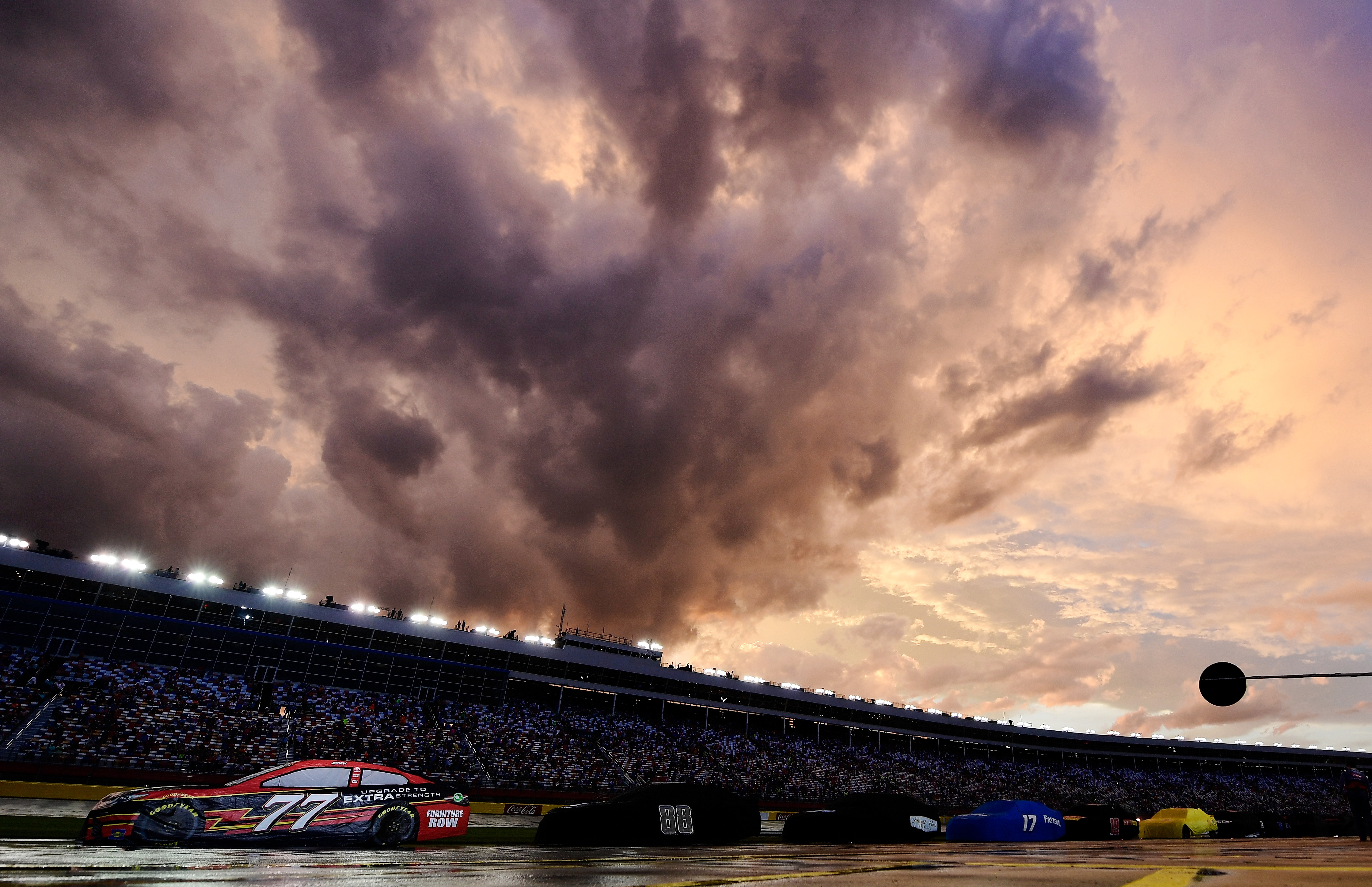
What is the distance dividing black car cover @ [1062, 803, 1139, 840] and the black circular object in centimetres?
929

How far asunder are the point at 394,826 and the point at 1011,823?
1346 cm

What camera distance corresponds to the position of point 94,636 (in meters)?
36.4

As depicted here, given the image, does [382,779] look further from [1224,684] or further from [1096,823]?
[1096,823]

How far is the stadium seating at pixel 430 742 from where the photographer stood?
28.2 meters

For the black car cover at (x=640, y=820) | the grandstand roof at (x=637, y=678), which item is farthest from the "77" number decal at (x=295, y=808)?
the grandstand roof at (x=637, y=678)

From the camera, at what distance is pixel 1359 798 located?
12.4 metres

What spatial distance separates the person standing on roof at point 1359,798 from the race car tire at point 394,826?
1739cm

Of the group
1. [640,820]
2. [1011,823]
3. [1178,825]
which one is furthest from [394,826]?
[1178,825]

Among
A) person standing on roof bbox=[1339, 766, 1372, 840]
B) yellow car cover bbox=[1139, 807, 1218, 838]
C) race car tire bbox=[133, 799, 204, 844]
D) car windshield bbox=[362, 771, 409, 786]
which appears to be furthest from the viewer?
yellow car cover bbox=[1139, 807, 1218, 838]

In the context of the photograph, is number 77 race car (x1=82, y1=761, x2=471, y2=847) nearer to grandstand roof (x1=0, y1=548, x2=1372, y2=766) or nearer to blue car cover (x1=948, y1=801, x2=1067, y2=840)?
blue car cover (x1=948, y1=801, x2=1067, y2=840)

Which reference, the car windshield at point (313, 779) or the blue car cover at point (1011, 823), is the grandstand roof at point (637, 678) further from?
the blue car cover at point (1011, 823)

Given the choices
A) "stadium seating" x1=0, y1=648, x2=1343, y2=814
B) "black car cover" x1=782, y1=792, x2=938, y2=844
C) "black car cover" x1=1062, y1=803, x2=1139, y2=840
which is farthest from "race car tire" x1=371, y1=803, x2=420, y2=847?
"stadium seating" x1=0, y1=648, x2=1343, y2=814

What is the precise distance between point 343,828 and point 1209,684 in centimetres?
1424

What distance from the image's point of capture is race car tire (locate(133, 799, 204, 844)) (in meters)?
9.18
